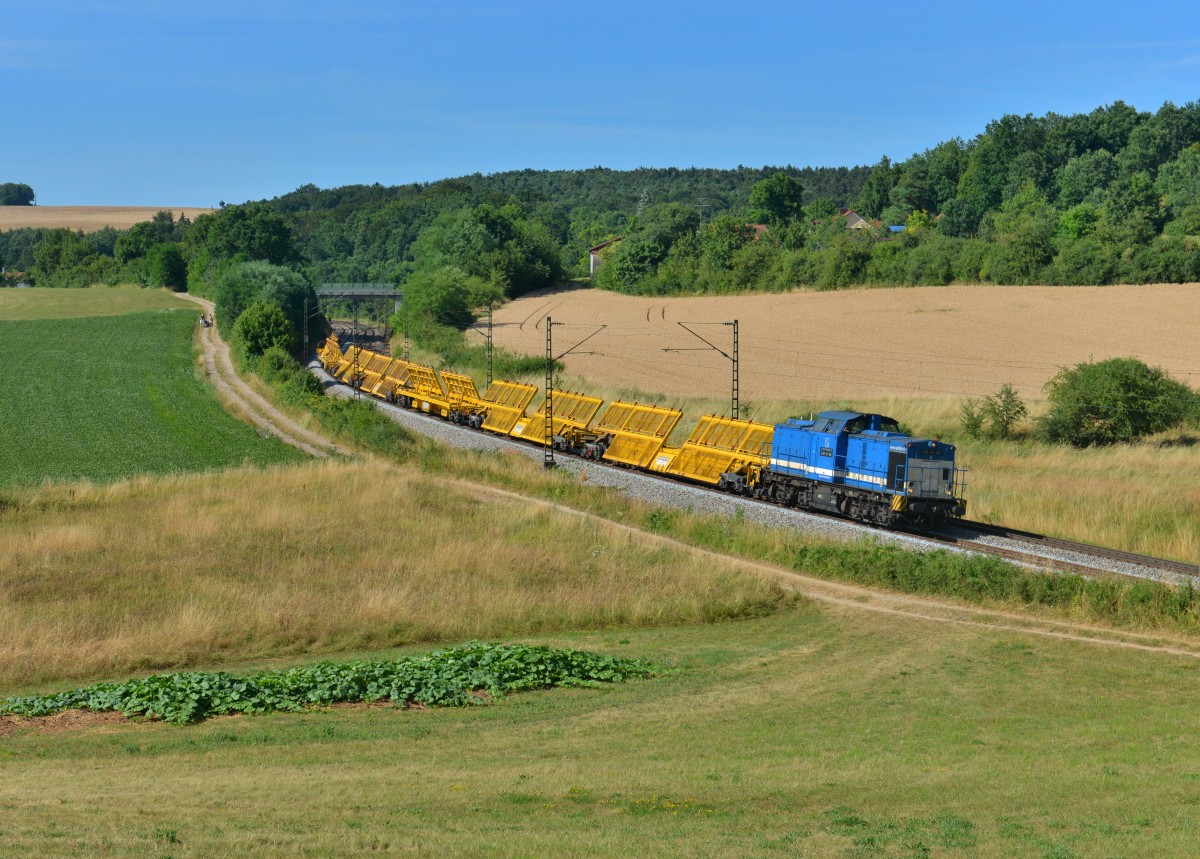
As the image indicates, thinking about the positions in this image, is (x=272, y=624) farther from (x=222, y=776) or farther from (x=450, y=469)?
(x=450, y=469)

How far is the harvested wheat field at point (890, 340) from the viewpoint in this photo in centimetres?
6988

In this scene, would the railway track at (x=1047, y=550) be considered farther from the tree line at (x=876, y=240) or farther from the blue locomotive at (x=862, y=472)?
the tree line at (x=876, y=240)

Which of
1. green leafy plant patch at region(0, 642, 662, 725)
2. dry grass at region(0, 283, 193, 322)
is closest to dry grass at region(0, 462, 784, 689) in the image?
green leafy plant patch at region(0, 642, 662, 725)

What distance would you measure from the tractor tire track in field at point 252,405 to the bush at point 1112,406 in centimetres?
3157

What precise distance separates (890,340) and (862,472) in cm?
5290

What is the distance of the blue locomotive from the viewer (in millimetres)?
33719

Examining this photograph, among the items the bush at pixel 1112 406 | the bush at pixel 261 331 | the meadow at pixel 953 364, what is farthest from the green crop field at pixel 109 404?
the bush at pixel 1112 406

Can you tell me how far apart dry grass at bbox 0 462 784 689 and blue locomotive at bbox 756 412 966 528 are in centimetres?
704

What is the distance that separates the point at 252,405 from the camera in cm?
7381

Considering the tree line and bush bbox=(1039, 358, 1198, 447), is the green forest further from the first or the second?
bush bbox=(1039, 358, 1198, 447)

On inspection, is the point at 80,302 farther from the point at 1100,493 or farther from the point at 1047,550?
the point at 1047,550

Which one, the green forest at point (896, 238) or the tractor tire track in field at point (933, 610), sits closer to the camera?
the tractor tire track in field at point (933, 610)

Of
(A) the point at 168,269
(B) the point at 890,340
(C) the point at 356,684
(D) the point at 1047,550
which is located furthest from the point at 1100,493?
(A) the point at 168,269

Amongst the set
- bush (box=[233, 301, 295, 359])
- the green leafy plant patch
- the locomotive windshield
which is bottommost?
the green leafy plant patch
